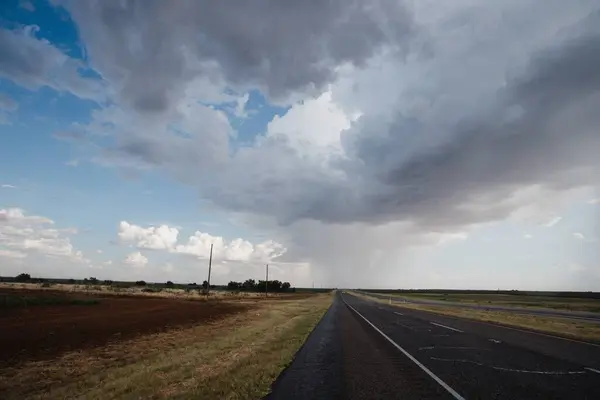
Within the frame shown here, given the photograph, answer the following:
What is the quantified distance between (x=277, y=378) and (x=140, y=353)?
27.7 ft

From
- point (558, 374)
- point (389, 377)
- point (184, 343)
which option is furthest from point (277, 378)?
point (184, 343)

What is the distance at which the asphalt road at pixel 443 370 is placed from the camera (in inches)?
314

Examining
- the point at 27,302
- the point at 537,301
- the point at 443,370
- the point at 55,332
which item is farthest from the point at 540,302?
the point at 27,302

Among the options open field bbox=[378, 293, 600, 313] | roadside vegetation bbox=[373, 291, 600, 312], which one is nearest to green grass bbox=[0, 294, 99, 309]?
roadside vegetation bbox=[373, 291, 600, 312]

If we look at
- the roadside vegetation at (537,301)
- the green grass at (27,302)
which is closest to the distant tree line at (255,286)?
the roadside vegetation at (537,301)

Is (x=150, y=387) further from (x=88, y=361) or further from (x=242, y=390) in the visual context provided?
(x=88, y=361)

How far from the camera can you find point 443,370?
10172 millimetres

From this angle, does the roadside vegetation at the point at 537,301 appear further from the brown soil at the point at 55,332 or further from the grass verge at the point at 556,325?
the brown soil at the point at 55,332

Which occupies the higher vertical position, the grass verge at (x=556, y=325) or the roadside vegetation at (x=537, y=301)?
the roadside vegetation at (x=537, y=301)

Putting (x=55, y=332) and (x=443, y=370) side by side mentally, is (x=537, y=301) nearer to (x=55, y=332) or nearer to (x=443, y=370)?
(x=443, y=370)

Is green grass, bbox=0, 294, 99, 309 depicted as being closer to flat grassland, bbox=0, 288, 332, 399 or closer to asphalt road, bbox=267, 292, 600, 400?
flat grassland, bbox=0, 288, 332, 399

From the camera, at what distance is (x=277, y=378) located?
968 cm

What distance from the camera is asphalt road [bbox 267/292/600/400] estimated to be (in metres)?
7.98

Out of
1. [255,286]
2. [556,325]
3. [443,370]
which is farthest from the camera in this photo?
[255,286]
